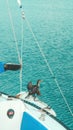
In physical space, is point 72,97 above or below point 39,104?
below

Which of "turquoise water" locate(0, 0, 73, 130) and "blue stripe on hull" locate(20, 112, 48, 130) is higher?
"blue stripe on hull" locate(20, 112, 48, 130)

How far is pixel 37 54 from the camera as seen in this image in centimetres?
6272

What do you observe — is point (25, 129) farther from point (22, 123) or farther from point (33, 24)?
point (33, 24)

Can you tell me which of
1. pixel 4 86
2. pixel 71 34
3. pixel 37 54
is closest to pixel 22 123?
pixel 4 86

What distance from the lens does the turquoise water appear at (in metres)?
41.0

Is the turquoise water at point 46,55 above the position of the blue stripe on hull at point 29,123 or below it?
below

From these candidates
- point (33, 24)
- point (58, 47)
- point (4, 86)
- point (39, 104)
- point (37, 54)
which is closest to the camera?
point (39, 104)

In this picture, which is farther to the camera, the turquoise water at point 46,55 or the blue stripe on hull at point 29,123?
→ the turquoise water at point 46,55

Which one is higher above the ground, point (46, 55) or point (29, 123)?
point (29, 123)

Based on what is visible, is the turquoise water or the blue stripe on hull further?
the turquoise water

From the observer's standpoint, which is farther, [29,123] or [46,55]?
[46,55]

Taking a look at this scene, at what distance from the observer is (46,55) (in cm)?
6244

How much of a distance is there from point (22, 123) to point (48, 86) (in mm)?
28312

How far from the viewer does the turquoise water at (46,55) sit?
41.0 metres
